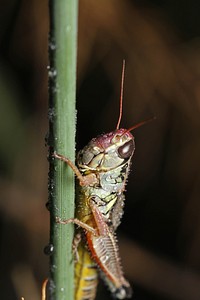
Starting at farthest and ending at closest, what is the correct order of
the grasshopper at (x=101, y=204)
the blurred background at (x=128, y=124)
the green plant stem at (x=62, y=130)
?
the blurred background at (x=128, y=124)
the grasshopper at (x=101, y=204)
the green plant stem at (x=62, y=130)

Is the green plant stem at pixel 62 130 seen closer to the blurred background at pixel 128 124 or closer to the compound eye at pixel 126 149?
the compound eye at pixel 126 149

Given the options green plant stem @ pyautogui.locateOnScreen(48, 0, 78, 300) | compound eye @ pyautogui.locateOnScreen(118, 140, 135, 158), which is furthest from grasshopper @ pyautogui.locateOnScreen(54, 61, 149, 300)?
green plant stem @ pyautogui.locateOnScreen(48, 0, 78, 300)

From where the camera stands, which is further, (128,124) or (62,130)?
(128,124)

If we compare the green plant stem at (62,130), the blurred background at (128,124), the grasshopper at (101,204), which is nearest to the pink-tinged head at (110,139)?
the grasshopper at (101,204)

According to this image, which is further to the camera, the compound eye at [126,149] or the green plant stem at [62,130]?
the compound eye at [126,149]

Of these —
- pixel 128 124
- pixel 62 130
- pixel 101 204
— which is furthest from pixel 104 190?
pixel 128 124

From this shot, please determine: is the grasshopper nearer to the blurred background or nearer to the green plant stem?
the green plant stem

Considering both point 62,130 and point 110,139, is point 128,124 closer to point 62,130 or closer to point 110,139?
point 110,139
